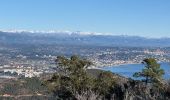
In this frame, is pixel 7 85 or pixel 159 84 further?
pixel 7 85

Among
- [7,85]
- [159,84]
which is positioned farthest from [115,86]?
[7,85]

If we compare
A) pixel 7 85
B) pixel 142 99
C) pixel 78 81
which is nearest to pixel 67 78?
pixel 78 81

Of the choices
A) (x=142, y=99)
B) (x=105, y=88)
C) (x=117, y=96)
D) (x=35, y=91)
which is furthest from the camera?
(x=35, y=91)

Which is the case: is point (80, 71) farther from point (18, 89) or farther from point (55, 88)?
point (18, 89)

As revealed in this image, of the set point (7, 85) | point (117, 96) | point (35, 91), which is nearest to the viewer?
point (117, 96)

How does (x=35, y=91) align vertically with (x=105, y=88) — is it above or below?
below

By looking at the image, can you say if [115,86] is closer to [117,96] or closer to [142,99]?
[117,96]

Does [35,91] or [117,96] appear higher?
[117,96]

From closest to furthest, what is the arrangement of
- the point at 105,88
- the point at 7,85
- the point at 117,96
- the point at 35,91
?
the point at 117,96, the point at 105,88, the point at 35,91, the point at 7,85

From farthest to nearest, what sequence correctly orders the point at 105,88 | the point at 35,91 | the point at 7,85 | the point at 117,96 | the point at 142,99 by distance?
the point at 7,85 < the point at 35,91 < the point at 105,88 < the point at 117,96 < the point at 142,99
